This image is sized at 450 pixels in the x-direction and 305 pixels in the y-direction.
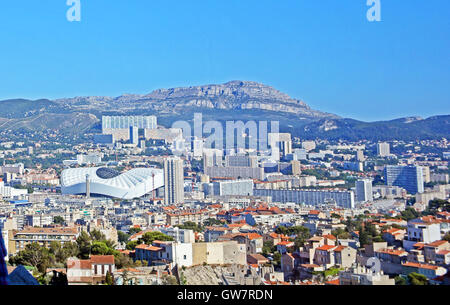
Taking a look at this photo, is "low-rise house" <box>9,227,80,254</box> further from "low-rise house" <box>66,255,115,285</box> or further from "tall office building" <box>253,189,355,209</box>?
"tall office building" <box>253,189,355,209</box>

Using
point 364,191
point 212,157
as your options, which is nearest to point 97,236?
point 364,191

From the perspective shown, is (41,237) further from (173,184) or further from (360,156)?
(360,156)

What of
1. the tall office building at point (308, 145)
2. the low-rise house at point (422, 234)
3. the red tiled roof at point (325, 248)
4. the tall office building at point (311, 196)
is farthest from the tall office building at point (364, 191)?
the tall office building at point (308, 145)

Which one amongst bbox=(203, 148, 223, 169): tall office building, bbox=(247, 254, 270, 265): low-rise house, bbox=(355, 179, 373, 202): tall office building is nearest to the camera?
bbox=(247, 254, 270, 265): low-rise house

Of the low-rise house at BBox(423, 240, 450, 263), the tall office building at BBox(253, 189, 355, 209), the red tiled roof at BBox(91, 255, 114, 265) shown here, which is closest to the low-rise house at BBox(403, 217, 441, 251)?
the low-rise house at BBox(423, 240, 450, 263)

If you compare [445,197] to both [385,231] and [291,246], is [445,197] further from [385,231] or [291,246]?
[291,246]

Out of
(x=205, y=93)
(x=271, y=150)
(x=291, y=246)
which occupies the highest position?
(x=205, y=93)
